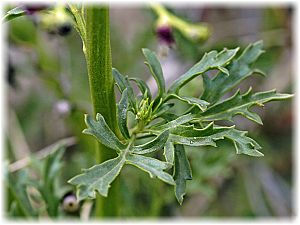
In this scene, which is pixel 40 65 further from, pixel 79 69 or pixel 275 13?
pixel 275 13

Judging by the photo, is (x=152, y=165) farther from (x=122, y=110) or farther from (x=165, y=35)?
(x=165, y=35)

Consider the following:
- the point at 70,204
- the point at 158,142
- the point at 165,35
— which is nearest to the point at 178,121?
the point at 158,142

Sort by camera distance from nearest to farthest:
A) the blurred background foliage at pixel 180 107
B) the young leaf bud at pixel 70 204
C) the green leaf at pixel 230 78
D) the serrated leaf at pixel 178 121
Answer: the serrated leaf at pixel 178 121
the green leaf at pixel 230 78
the young leaf bud at pixel 70 204
the blurred background foliage at pixel 180 107

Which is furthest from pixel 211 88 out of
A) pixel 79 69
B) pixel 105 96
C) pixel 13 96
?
pixel 13 96

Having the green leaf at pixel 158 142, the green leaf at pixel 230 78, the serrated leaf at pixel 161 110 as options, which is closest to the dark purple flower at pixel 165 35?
the green leaf at pixel 230 78

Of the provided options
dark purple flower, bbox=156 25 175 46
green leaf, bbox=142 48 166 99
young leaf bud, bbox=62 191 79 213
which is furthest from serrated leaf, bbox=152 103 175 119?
dark purple flower, bbox=156 25 175 46

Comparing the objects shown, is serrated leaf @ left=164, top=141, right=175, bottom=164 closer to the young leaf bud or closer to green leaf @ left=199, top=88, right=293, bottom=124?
green leaf @ left=199, top=88, right=293, bottom=124

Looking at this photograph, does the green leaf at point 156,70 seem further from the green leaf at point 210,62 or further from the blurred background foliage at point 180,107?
the blurred background foliage at point 180,107
